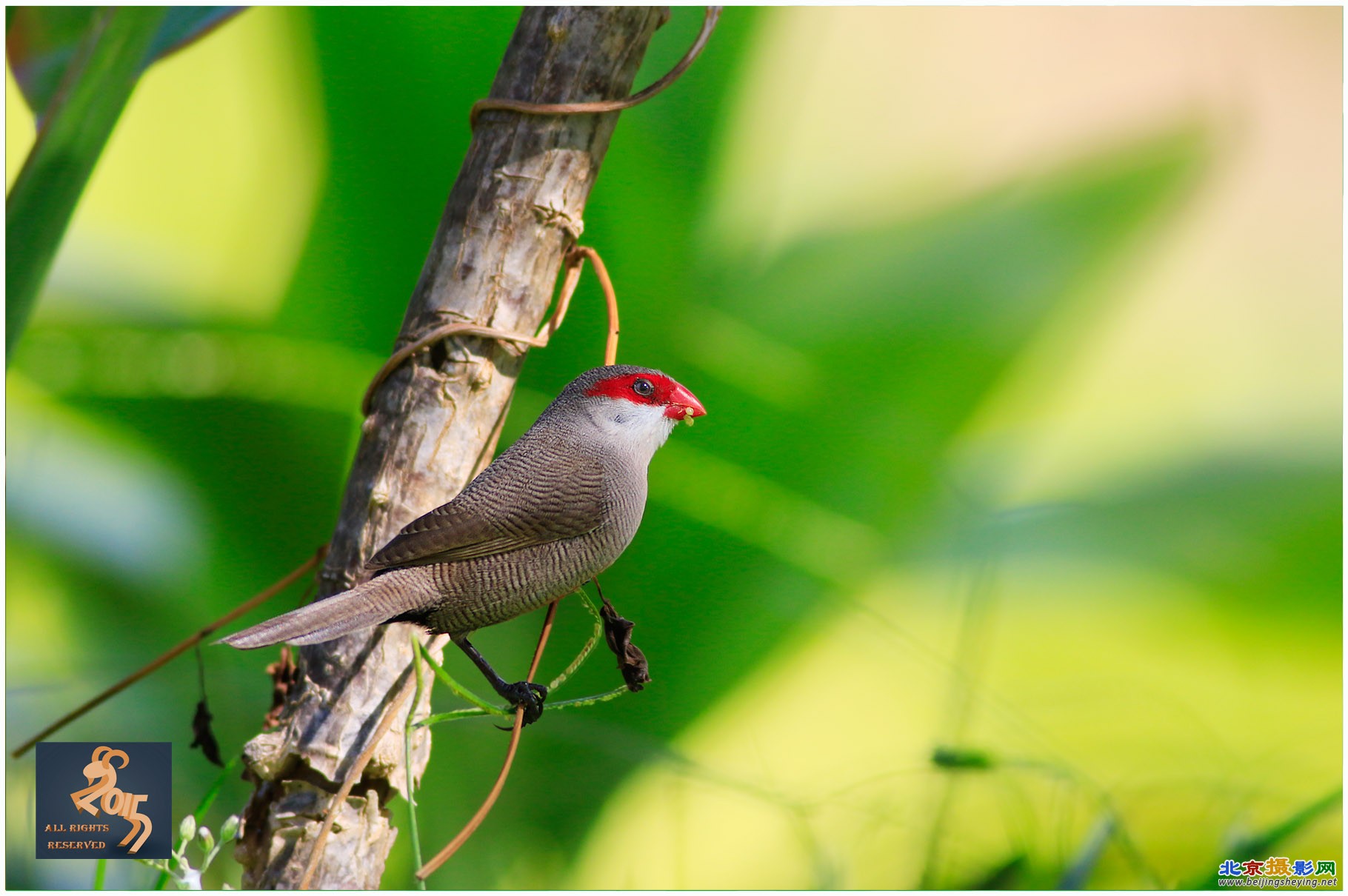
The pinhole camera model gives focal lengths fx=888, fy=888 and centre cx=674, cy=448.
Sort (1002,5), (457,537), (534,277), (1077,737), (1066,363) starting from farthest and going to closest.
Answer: (1066,363)
(1077,737)
(1002,5)
(534,277)
(457,537)

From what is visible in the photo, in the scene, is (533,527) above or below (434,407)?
below

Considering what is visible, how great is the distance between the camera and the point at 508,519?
30.8 inches

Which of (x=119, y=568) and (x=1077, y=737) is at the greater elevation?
(x=119, y=568)

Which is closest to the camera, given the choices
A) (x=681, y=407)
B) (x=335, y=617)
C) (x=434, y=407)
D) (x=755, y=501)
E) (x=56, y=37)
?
(x=335, y=617)

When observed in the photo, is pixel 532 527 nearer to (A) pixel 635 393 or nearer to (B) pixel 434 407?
(A) pixel 635 393

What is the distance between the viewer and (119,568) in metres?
1.50

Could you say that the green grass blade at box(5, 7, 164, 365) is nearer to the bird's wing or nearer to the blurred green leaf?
the blurred green leaf

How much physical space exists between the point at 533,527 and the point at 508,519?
0.08 ft

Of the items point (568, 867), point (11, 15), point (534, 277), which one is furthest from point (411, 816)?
point (11, 15)

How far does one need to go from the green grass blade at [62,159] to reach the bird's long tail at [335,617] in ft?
2.14

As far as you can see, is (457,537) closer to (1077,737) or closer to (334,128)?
(334,128)

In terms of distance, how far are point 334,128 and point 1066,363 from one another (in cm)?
132

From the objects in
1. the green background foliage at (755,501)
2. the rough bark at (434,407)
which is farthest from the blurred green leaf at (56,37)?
the rough bark at (434,407)

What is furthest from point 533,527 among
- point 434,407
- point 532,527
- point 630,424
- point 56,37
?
point 56,37
